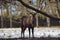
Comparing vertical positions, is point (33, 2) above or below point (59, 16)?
above

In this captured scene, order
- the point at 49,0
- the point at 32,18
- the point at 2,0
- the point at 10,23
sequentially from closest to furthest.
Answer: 1. the point at 2,0
2. the point at 49,0
3. the point at 32,18
4. the point at 10,23

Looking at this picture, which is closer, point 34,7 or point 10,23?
point 34,7

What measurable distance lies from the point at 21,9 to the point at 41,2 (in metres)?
0.95

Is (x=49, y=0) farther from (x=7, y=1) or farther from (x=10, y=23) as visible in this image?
(x=10, y=23)

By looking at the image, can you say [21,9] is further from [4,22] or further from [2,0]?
[4,22]

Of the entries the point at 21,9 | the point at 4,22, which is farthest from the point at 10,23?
the point at 21,9

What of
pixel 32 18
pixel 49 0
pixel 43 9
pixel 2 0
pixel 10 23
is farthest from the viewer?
pixel 10 23

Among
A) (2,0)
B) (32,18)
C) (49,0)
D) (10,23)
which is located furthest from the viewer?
(10,23)

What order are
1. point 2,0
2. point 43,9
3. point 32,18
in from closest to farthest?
point 2,0, point 43,9, point 32,18

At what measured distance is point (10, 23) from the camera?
27.0 meters

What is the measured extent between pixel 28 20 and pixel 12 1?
201 inches

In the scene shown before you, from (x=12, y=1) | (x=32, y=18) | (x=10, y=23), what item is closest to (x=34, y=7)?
(x=12, y=1)

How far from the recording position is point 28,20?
1081cm

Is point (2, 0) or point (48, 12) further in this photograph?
point (48, 12)
